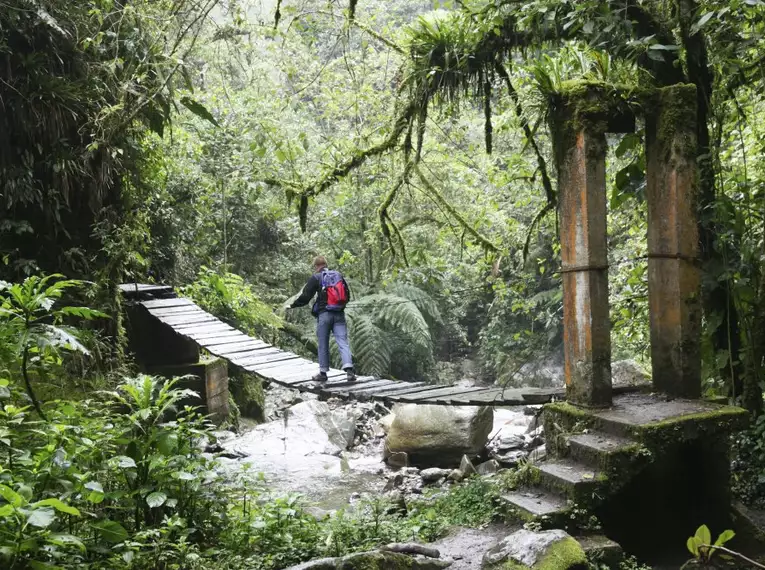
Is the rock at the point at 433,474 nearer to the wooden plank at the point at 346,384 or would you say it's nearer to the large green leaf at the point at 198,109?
the wooden plank at the point at 346,384

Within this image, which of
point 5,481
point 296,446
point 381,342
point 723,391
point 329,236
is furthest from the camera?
point 329,236

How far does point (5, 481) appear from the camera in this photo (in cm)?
241

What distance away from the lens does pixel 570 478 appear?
3.36 m

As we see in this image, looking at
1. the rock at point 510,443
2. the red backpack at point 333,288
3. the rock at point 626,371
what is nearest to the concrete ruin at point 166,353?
the red backpack at point 333,288

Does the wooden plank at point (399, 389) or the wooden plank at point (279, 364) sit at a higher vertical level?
the wooden plank at point (279, 364)

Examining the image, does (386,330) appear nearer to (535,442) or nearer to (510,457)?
(535,442)

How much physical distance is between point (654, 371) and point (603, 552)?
Result: 131cm

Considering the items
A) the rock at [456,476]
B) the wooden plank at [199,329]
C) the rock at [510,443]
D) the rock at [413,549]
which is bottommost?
the rock at [456,476]

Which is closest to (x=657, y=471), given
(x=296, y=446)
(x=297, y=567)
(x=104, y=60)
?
(x=297, y=567)

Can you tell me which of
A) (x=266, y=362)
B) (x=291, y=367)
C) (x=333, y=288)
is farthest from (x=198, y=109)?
(x=291, y=367)

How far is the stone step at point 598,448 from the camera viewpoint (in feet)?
10.9

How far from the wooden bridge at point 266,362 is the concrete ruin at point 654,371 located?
52 centimetres

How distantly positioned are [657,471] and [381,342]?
329 inches

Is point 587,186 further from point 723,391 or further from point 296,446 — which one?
point 296,446
